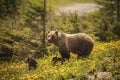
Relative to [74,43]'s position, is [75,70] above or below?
below

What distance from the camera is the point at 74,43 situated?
55.6 ft

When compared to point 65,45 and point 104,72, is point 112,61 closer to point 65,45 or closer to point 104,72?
point 104,72

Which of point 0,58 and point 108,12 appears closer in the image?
point 0,58

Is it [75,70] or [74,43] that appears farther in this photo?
[74,43]

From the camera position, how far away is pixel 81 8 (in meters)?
56.0

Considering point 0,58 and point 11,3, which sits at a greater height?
point 11,3

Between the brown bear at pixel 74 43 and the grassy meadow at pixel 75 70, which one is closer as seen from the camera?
the grassy meadow at pixel 75 70

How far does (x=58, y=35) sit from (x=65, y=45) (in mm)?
619

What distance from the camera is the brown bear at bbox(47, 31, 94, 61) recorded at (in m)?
16.2

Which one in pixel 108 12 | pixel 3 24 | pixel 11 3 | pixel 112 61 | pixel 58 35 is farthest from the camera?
pixel 108 12

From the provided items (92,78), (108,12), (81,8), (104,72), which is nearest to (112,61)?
(104,72)

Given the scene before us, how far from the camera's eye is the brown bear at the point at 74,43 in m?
16.2

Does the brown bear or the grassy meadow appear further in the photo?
the brown bear

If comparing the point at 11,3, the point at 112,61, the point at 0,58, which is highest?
the point at 11,3
